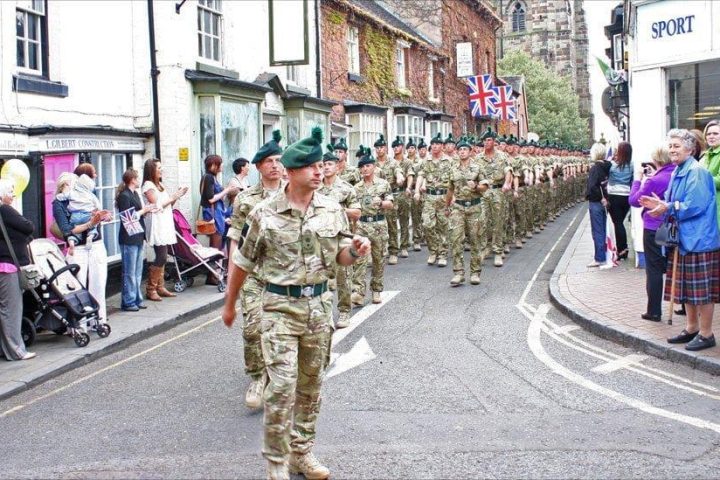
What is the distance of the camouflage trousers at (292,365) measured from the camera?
16.3 feet

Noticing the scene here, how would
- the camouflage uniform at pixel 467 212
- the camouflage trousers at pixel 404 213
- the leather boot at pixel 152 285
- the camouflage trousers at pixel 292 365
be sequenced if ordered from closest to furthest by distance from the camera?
the camouflage trousers at pixel 292 365 → the leather boot at pixel 152 285 → the camouflage uniform at pixel 467 212 → the camouflage trousers at pixel 404 213

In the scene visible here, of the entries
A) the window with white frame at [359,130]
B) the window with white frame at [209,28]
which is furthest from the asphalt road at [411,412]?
the window with white frame at [359,130]

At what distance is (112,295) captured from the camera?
12953 mm

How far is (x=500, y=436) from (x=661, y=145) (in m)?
4.52

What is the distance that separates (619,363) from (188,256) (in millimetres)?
7049

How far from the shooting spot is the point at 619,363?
8.09 metres

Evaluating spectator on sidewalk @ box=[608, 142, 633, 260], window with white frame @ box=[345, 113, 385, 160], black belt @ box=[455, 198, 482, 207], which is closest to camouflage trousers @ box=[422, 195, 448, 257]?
black belt @ box=[455, 198, 482, 207]

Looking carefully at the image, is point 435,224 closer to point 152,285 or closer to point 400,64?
point 152,285

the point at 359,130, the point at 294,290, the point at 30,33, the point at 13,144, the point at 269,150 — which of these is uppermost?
the point at 30,33

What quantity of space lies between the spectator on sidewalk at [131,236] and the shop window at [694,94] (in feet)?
27.6

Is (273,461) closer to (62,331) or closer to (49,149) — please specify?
(62,331)

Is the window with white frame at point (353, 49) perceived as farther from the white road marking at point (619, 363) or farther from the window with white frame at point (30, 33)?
the white road marking at point (619, 363)

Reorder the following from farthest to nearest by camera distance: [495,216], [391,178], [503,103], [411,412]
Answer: [503,103], [391,178], [495,216], [411,412]

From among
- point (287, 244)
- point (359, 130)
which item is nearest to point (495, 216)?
point (359, 130)
